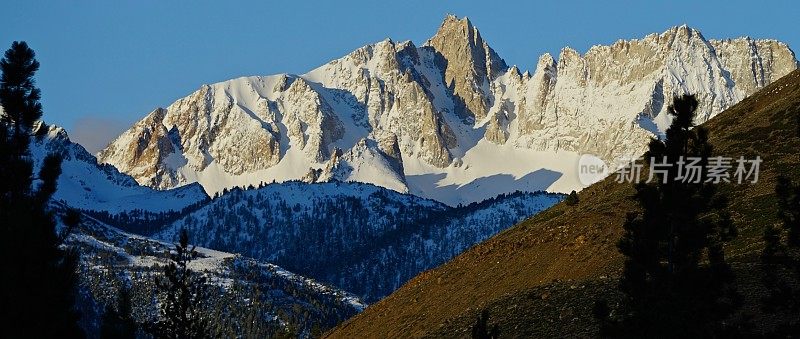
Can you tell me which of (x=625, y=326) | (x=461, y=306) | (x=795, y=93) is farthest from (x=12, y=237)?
(x=795, y=93)

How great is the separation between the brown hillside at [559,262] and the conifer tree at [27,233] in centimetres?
2365

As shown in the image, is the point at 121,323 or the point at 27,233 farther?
the point at 121,323

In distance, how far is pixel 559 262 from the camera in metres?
65.8

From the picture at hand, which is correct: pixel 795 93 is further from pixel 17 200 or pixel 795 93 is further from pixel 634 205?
pixel 17 200

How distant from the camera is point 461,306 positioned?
66.5 m

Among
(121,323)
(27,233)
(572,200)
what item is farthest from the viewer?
(572,200)

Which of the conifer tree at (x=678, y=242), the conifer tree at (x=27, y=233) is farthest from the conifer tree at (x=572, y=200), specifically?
the conifer tree at (x=27, y=233)

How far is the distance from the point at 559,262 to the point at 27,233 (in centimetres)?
3831

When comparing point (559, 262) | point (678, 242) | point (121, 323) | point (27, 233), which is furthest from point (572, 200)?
point (27, 233)

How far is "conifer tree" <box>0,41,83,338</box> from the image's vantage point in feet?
106

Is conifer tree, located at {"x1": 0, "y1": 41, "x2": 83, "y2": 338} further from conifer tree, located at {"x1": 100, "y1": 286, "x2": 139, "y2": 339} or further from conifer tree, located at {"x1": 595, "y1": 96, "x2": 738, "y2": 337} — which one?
conifer tree, located at {"x1": 595, "y1": 96, "x2": 738, "y2": 337}

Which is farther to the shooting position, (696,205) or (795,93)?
(795,93)

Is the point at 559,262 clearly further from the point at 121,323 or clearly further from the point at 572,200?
the point at 121,323

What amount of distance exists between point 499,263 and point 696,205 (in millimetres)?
32664
